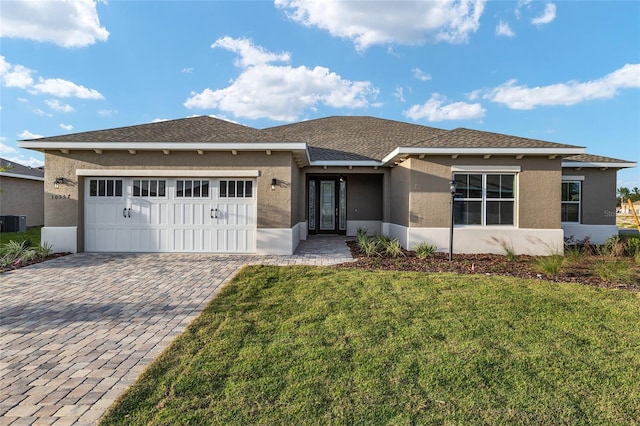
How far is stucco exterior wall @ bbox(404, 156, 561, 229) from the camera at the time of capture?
998 centimetres

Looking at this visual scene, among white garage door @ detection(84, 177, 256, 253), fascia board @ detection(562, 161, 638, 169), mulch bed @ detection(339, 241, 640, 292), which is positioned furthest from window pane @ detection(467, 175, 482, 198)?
white garage door @ detection(84, 177, 256, 253)

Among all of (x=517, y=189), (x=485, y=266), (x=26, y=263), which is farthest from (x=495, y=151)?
(x=26, y=263)

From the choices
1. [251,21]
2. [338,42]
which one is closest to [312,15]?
[251,21]

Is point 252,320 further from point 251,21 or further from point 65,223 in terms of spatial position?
point 251,21

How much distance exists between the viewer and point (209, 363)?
3.28 m

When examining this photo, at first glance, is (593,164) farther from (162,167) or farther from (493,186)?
(162,167)

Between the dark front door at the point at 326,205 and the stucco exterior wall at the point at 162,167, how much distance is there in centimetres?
506

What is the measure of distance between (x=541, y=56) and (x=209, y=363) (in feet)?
57.5

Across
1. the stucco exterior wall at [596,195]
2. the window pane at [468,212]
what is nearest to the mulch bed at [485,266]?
the window pane at [468,212]

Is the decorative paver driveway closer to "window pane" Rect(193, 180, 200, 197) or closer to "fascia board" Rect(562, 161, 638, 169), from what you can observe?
"window pane" Rect(193, 180, 200, 197)

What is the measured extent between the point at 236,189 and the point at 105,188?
4.12 meters

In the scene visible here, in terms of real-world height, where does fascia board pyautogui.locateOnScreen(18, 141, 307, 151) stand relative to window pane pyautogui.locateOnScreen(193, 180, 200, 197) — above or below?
above

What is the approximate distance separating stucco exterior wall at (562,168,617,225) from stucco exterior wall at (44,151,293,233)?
11680 mm

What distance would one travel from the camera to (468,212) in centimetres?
1022
